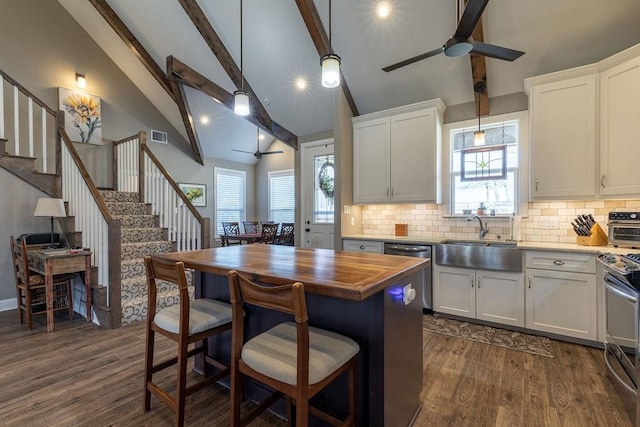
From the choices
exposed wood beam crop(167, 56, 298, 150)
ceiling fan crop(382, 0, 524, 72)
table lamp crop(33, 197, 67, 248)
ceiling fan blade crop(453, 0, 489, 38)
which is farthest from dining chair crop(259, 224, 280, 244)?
ceiling fan blade crop(453, 0, 489, 38)

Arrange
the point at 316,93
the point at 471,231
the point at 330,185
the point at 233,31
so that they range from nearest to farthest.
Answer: the point at 471,231, the point at 233,31, the point at 316,93, the point at 330,185

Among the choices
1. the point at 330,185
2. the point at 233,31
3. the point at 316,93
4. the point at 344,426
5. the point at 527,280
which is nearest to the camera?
the point at 344,426

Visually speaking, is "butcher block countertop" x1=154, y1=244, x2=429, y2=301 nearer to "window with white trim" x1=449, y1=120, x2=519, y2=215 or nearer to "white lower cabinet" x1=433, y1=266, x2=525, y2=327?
"white lower cabinet" x1=433, y1=266, x2=525, y2=327

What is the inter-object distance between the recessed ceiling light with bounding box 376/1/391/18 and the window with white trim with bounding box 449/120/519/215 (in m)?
1.70

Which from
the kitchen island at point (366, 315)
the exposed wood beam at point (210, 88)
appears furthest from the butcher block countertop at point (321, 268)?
the exposed wood beam at point (210, 88)

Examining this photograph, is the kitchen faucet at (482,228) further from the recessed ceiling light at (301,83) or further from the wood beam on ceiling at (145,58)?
the wood beam on ceiling at (145,58)

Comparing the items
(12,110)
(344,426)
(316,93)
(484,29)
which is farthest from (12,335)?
(484,29)

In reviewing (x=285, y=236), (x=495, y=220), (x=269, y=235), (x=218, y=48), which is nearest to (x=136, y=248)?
(x=218, y=48)

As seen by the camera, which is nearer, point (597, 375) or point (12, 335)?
point (597, 375)

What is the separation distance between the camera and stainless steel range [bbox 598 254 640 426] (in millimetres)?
1885

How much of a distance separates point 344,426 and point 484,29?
3.91 metres

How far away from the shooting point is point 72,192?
4.01 metres

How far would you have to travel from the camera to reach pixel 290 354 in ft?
4.42

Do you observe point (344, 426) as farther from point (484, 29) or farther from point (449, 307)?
point (484, 29)
